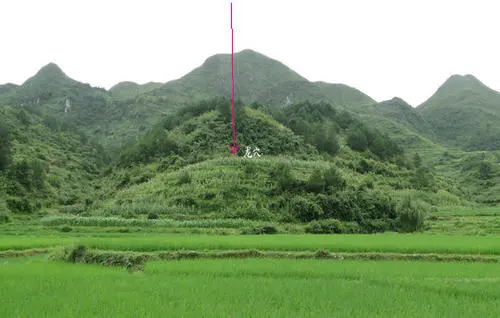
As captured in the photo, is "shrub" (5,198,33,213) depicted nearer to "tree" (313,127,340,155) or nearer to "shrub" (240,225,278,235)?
"shrub" (240,225,278,235)

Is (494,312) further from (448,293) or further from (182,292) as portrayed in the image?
(182,292)

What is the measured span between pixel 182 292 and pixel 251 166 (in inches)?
1671

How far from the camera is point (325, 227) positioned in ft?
120

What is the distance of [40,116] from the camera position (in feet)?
342

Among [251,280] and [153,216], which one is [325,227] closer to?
[153,216]

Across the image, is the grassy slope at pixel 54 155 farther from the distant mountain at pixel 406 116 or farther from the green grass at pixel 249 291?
the distant mountain at pixel 406 116

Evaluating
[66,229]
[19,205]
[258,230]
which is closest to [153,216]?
[66,229]

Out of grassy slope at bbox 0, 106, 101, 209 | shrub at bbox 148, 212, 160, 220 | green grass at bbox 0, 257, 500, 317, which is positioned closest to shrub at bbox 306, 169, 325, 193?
shrub at bbox 148, 212, 160, 220

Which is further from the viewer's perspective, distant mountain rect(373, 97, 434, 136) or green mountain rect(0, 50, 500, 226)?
distant mountain rect(373, 97, 434, 136)

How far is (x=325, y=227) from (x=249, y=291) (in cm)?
2661

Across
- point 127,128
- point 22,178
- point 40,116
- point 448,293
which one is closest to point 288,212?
point 448,293

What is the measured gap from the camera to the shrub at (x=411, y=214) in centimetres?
3866

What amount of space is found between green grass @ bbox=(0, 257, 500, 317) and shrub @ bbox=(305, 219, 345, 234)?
66.9ft

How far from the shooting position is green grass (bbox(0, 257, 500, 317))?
364 inches
